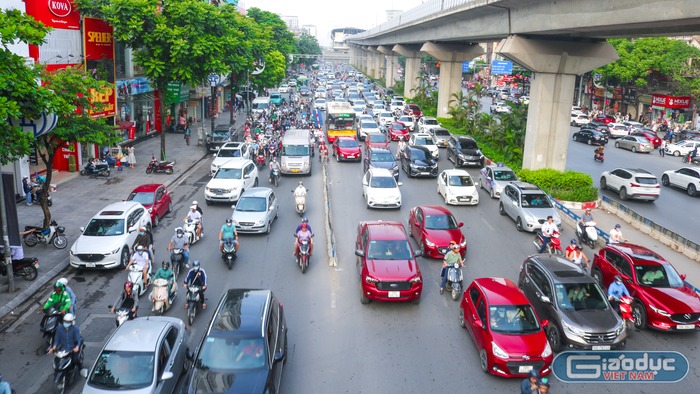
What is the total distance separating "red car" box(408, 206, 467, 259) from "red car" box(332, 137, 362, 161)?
583 inches

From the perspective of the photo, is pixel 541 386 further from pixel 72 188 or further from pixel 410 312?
pixel 72 188

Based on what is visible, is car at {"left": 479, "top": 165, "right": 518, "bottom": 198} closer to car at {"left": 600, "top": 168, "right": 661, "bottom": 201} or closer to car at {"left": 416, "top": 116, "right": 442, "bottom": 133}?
car at {"left": 600, "top": 168, "right": 661, "bottom": 201}

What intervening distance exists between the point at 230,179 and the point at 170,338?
569 inches

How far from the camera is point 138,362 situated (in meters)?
9.09

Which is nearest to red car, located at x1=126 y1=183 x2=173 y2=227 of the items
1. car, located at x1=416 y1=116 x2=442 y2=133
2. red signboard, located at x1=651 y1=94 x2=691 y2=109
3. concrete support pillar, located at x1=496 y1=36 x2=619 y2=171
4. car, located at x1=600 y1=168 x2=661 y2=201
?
concrete support pillar, located at x1=496 y1=36 x2=619 y2=171

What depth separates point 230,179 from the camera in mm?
23844

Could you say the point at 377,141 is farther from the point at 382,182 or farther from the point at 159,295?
the point at 159,295

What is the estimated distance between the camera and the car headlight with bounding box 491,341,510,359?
10484 millimetres

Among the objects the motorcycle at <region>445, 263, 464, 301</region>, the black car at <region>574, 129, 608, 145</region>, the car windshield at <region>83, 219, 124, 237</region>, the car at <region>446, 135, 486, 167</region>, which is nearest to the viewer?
the motorcycle at <region>445, 263, 464, 301</region>

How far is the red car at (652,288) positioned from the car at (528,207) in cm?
478

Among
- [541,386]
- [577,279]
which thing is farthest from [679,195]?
[541,386]

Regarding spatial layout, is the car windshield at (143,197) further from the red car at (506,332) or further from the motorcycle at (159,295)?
the red car at (506,332)

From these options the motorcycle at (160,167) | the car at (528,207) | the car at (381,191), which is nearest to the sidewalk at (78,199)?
the motorcycle at (160,167)

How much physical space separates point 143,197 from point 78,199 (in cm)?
544
